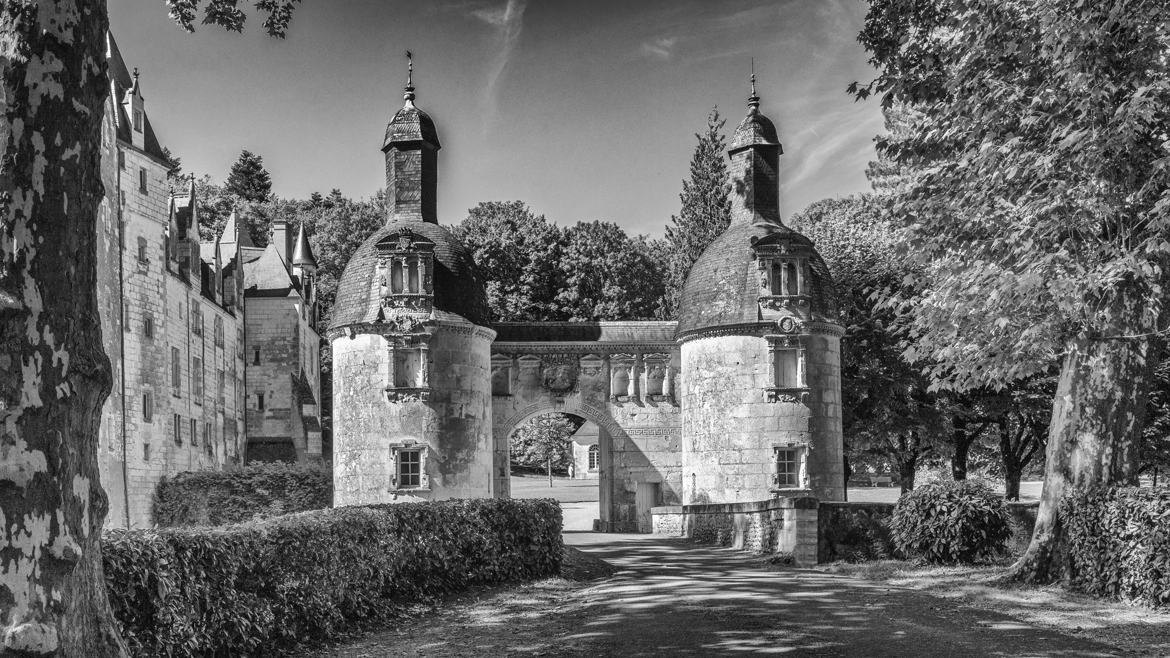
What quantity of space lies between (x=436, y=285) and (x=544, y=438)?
4245 cm

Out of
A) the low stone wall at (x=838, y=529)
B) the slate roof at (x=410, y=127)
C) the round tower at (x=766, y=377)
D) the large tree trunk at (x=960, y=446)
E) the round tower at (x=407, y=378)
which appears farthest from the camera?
the large tree trunk at (x=960, y=446)

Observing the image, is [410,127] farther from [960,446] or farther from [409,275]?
[960,446]

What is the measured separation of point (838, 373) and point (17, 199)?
30429 millimetres

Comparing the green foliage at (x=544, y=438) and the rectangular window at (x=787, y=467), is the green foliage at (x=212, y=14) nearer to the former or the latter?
the rectangular window at (x=787, y=467)

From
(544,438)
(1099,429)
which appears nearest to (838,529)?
(1099,429)

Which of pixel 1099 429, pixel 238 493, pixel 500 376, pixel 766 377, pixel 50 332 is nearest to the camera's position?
pixel 50 332

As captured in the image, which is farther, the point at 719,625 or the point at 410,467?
the point at 410,467

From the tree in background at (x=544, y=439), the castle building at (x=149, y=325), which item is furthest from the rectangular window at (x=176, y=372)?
the tree in background at (x=544, y=439)

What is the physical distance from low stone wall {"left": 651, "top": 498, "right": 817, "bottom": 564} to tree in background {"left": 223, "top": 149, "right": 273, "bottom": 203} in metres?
67.7

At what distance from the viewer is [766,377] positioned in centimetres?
3481

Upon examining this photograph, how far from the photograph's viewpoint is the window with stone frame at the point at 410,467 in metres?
34.3

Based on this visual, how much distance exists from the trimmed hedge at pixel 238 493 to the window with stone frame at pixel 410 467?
973 centimetres

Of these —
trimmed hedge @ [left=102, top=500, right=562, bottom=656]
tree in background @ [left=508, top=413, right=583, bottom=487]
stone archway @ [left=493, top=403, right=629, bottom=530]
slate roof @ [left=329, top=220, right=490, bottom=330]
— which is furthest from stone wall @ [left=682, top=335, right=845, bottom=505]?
tree in background @ [left=508, top=413, right=583, bottom=487]

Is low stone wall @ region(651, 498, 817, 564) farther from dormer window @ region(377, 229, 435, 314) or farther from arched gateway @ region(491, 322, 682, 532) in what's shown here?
dormer window @ region(377, 229, 435, 314)
